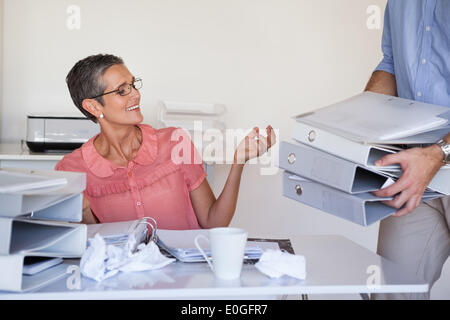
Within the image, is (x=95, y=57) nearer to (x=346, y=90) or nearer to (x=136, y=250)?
(x=136, y=250)

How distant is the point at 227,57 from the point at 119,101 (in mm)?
1349

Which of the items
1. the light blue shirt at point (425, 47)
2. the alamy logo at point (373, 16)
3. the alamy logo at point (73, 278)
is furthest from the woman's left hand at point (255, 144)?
the alamy logo at point (373, 16)

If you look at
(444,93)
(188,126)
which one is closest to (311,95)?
(188,126)

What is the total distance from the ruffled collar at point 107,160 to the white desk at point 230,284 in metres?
0.66

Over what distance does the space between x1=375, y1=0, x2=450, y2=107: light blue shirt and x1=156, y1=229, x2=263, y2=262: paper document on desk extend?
0.63 metres

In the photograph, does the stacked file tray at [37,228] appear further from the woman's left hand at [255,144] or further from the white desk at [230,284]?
the woman's left hand at [255,144]

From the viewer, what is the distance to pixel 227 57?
3.14 m

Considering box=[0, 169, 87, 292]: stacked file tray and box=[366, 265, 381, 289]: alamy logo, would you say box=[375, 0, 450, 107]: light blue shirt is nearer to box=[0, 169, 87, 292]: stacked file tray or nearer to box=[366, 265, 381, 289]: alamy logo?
box=[366, 265, 381, 289]: alamy logo

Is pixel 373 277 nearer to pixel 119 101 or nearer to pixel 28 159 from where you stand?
pixel 119 101

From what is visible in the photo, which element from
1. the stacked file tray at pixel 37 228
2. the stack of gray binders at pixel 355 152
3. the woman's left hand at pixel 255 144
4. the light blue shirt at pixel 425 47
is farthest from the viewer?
the woman's left hand at pixel 255 144

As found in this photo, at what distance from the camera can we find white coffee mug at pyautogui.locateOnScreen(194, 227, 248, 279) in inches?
40.5

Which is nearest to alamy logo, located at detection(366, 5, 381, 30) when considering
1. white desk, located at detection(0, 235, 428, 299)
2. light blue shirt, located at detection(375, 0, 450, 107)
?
light blue shirt, located at detection(375, 0, 450, 107)

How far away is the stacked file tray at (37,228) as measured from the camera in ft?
3.20

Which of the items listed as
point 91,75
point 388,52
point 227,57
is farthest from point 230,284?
point 227,57
